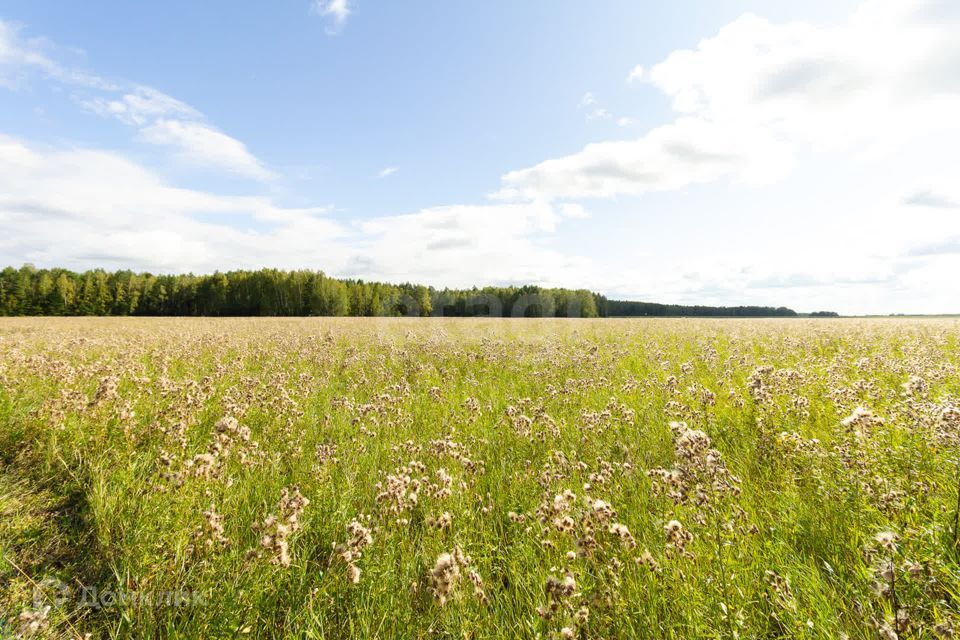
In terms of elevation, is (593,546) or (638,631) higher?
(593,546)

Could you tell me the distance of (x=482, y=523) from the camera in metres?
3.62

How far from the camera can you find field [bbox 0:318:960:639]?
7.85 feet

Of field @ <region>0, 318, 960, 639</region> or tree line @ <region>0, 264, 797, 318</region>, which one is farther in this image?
tree line @ <region>0, 264, 797, 318</region>

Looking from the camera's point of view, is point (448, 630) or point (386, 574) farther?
point (386, 574)

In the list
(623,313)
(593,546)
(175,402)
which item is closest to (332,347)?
(175,402)

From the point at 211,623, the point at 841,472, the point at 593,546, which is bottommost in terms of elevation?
the point at 211,623

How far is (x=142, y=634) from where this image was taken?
2.26 meters

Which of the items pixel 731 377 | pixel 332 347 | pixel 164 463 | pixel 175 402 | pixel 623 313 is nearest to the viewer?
pixel 164 463

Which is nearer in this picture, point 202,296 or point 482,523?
point 482,523

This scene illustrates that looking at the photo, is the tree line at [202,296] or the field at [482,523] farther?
the tree line at [202,296]

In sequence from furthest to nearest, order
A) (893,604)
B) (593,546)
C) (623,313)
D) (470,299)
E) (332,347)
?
1. (623,313)
2. (470,299)
3. (332,347)
4. (593,546)
5. (893,604)

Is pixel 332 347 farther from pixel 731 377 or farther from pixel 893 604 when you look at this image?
pixel 893 604

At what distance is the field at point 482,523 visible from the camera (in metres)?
2.39

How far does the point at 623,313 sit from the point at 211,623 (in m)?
160
